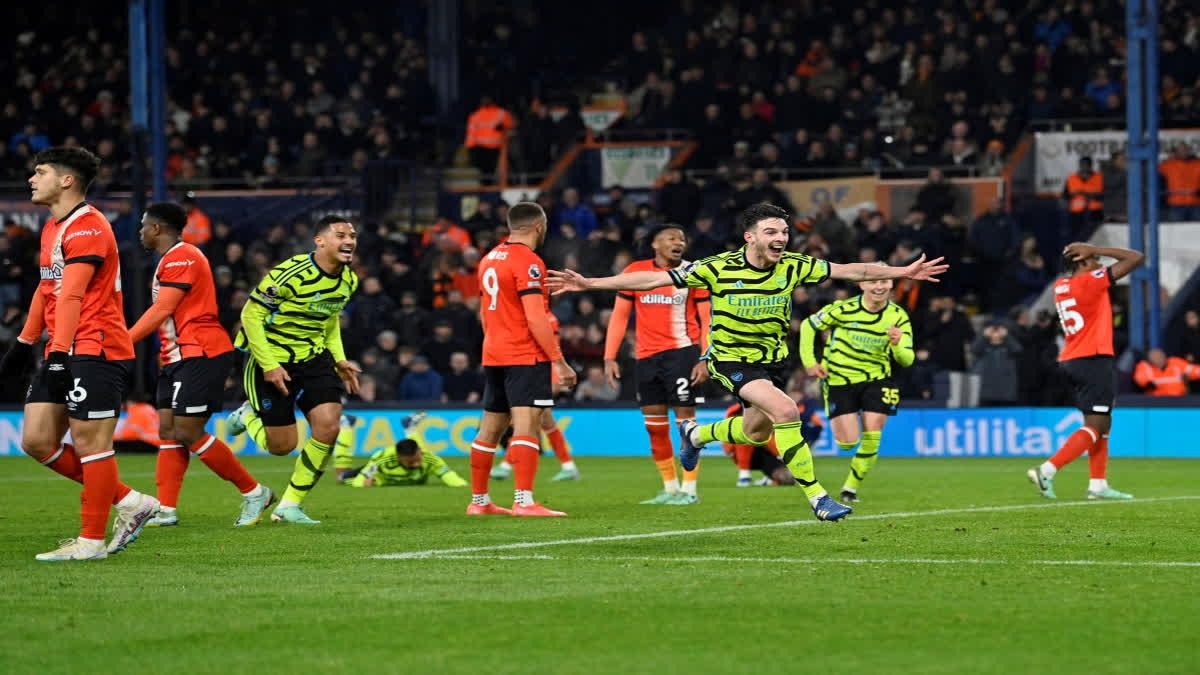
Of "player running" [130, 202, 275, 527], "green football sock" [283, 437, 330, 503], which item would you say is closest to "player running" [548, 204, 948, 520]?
"green football sock" [283, 437, 330, 503]

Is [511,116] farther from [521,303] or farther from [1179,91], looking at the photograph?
[521,303]

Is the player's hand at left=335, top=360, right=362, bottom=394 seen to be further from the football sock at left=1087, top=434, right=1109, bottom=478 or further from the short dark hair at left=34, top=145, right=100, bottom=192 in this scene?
the football sock at left=1087, top=434, right=1109, bottom=478

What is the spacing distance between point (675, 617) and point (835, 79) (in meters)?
25.0

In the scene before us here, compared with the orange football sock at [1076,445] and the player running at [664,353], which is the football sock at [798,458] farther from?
the orange football sock at [1076,445]

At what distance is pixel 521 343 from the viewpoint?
13141 millimetres

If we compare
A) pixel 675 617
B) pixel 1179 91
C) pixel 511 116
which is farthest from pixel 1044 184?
pixel 675 617

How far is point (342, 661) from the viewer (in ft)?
21.4

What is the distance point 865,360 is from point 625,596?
749cm

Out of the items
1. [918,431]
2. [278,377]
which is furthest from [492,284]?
[918,431]

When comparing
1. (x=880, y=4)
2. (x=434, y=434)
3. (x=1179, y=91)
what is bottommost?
(x=434, y=434)

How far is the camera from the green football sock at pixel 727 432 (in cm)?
1233

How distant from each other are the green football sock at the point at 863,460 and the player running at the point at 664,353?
1.28 metres

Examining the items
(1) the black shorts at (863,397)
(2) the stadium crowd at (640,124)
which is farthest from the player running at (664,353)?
(2) the stadium crowd at (640,124)

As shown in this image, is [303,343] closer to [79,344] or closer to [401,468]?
[79,344]
